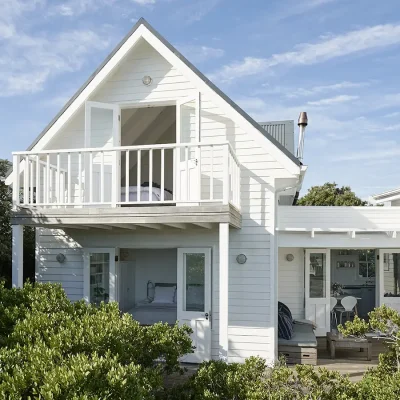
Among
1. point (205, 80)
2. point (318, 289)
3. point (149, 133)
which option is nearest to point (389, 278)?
point (318, 289)

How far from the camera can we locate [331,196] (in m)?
32.4

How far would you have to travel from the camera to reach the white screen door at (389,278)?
41.1 ft

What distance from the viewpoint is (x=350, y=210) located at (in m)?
11.7

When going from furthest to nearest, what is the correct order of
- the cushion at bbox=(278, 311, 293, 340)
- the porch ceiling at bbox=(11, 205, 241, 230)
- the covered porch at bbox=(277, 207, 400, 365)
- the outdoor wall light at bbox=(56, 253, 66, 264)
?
1. the covered porch at bbox=(277, 207, 400, 365)
2. the outdoor wall light at bbox=(56, 253, 66, 264)
3. the cushion at bbox=(278, 311, 293, 340)
4. the porch ceiling at bbox=(11, 205, 241, 230)

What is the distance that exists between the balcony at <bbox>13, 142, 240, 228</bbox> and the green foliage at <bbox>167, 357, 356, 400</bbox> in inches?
102

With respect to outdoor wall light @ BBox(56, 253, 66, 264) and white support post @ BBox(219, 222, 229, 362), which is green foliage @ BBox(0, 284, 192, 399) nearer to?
white support post @ BBox(219, 222, 229, 362)

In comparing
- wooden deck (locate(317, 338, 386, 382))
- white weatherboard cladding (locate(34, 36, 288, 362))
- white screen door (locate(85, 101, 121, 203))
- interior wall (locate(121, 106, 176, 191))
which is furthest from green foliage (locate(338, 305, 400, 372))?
interior wall (locate(121, 106, 176, 191))

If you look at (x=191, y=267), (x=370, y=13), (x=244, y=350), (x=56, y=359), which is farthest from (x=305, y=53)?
(x=56, y=359)

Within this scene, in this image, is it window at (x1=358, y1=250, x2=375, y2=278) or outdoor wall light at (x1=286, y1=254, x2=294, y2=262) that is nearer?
outdoor wall light at (x1=286, y1=254, x2=294, y2=262)

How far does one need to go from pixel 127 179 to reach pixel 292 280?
661 centimetres

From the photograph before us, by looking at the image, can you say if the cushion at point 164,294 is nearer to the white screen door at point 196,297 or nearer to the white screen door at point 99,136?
the white screen door at point 196,297

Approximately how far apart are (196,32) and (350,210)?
7044mm

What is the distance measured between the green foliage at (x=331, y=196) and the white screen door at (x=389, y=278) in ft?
62.8

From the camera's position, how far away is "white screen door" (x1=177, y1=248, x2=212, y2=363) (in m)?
8.55
